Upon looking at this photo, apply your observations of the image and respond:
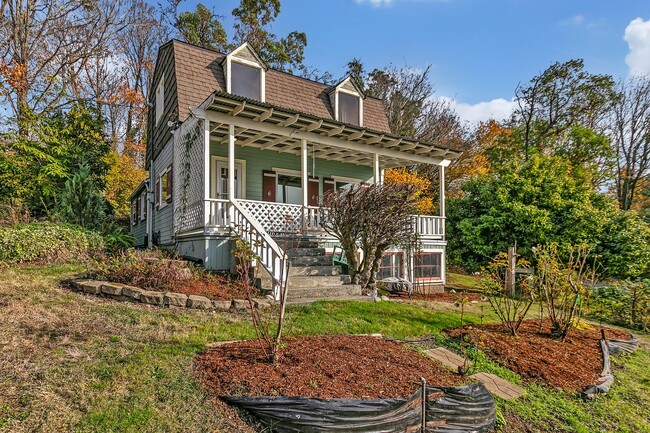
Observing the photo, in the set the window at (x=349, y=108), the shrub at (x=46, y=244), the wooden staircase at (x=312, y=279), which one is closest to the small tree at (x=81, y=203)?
the shrub at (x=46, y=244)

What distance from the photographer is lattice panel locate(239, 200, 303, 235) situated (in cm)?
832

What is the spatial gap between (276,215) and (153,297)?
382 centimetres

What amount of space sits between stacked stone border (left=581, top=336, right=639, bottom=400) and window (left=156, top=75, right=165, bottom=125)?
12.9 m

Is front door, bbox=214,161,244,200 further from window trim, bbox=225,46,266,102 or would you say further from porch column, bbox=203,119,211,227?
porch column, bbox=203,119,211,227

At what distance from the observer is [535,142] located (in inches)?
844

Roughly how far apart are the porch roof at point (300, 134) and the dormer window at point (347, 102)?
5.23 feet

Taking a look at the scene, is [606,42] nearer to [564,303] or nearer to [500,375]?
[564,303]

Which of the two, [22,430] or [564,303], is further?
[564,303]

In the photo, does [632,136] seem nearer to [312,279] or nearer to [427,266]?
[427,266]

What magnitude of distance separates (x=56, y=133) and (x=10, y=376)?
45.9 ft

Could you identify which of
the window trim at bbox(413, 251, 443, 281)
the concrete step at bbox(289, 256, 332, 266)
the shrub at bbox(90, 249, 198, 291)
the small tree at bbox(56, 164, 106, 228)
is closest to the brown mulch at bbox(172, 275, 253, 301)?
the shrub at bbox(90, 249, 198, 291)

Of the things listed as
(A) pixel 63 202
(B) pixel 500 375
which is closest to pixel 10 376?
(B) pixel 500 375

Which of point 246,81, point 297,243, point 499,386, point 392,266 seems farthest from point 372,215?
point 246,81

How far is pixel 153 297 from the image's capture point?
5207 millimetres
